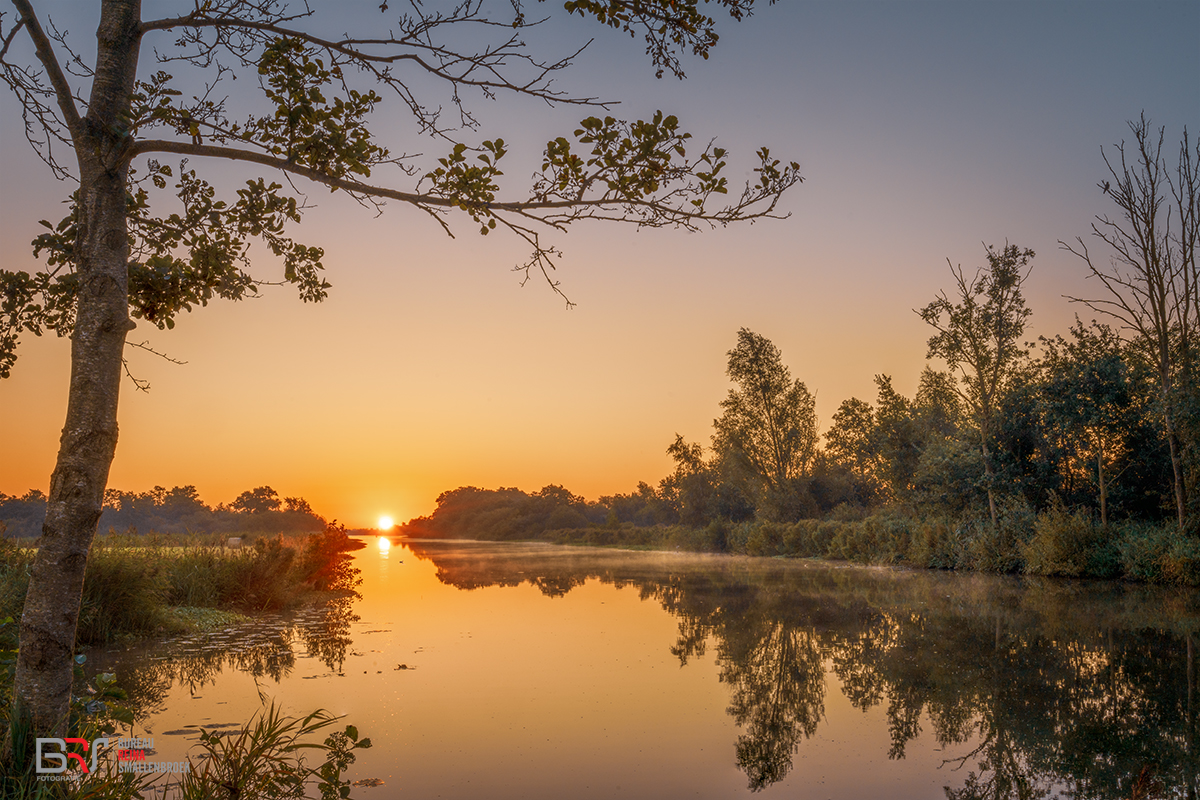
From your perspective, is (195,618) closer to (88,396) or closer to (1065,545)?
(88,396)

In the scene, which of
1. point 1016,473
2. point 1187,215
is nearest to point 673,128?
point 1187,215

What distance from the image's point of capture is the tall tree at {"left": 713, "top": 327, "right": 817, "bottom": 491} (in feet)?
139

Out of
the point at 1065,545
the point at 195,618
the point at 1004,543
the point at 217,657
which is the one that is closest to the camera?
the point at 217,657

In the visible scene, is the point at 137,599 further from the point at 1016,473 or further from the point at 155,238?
the point at 1016,473

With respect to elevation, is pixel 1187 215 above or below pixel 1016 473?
above

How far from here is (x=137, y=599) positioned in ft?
32.3

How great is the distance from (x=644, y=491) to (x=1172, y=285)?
58.2 m

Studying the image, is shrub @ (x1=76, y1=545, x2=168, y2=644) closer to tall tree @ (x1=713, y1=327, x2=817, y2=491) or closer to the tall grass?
the tall grass

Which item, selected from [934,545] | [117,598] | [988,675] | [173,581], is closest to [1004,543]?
[934,545]

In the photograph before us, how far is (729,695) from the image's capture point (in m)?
6.74

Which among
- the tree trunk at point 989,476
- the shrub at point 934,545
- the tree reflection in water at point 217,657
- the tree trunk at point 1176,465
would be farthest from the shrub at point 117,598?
the tree trunk at point 989,476

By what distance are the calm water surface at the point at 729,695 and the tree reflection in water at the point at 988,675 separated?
1.3 inches

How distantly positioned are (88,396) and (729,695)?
588 centimetres

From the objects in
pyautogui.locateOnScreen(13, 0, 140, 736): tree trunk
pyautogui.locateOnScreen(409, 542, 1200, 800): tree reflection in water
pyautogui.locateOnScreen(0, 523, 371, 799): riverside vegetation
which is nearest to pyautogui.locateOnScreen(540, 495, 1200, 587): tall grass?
pyautogui.locateOnScreen(409, 542, 1200, 800): tree reflection in water
